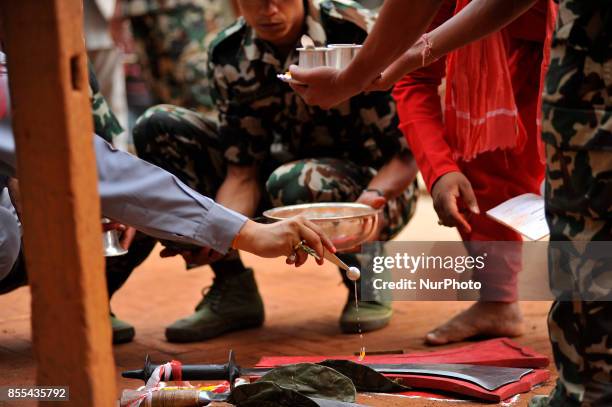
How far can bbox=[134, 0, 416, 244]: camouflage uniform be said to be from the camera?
3.56 metres

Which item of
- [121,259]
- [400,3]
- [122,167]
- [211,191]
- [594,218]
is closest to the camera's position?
[594,218]

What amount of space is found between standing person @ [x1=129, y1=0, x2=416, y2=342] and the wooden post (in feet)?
5.63

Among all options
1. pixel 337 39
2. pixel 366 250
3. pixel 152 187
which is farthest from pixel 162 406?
pixel 337 39

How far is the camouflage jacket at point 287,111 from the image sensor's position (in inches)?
140

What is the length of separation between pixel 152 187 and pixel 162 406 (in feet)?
1.79

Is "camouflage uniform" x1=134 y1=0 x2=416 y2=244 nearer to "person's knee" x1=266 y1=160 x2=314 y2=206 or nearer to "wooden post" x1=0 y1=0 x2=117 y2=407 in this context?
"person's knee" x1=266 y1=160 x2=314 y2=206

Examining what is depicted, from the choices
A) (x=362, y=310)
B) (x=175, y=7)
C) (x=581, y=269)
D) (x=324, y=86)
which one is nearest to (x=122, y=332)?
(x=362, y=310)

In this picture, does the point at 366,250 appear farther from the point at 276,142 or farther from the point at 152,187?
the point at 152,187

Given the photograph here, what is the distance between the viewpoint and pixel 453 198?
10.0ft

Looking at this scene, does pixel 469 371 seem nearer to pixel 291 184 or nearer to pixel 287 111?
pixel 291 184

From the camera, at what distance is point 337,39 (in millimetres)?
3555

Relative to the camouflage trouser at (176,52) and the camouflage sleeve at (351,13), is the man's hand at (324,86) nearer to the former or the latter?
the camouflage sleeve at (351,13)

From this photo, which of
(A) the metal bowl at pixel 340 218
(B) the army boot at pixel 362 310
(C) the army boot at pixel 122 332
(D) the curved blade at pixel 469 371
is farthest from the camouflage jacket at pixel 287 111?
(D) the curved blade at pixel 469 371

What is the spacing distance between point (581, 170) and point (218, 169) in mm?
2061
